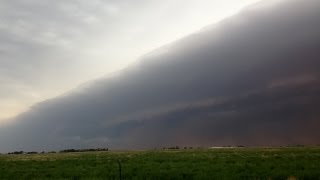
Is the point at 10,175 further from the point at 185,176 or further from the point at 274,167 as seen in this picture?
the point at 274,167

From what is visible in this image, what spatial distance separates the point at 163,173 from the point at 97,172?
577cm

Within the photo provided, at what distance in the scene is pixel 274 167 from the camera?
113ft

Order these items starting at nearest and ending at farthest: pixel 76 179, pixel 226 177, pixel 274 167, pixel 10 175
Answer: pixel 226 177
pixel 76 179
pixel 274 167
pixel 10 175

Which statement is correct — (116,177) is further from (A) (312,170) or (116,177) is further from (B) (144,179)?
(A) (312,170)

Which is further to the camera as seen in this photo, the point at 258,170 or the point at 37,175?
the point at 37,175

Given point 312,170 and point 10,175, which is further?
point 10,175

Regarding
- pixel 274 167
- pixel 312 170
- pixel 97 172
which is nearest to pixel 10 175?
pixel 97 172

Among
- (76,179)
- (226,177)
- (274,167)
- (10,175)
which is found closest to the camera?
(226,177)

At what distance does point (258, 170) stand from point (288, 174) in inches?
122

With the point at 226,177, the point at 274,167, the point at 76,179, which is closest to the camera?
the point at 226,177

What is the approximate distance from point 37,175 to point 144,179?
10.9m

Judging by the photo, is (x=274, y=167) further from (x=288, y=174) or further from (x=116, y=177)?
(x=116, y=177)

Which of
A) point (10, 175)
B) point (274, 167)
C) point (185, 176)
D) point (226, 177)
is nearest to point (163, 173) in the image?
point (185, 176)

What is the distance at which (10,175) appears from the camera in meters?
38.3
